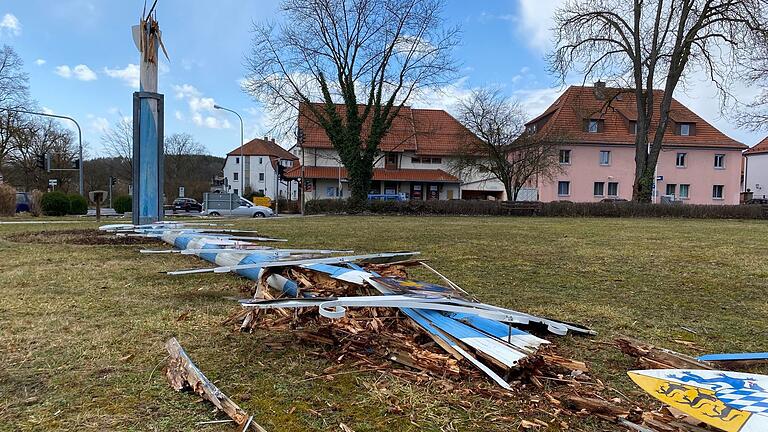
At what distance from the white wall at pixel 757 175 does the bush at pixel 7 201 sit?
233 ft

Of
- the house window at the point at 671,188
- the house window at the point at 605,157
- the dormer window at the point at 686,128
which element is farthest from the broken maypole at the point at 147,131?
the dormer window at the point at 686,128

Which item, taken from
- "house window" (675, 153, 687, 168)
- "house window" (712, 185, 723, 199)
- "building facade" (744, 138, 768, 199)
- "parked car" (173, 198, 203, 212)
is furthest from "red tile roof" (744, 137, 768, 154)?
"parked car" (173, 198, 203, 212)

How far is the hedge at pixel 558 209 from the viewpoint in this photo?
29328 millimetres

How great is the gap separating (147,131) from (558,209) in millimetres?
24860

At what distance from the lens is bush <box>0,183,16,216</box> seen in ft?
77.3

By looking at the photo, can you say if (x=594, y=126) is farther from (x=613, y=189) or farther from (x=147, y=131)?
(x=147, y=131)

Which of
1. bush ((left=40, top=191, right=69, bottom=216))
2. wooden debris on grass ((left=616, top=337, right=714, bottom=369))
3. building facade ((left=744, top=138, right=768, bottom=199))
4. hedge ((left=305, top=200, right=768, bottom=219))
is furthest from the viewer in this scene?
building facade ((left=744, top=138, right=768, bottom=199))

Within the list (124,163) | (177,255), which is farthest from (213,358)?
(124,163)

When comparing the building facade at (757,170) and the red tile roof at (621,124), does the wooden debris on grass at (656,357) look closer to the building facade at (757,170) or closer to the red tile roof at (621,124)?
the red tile roof at (621,124)

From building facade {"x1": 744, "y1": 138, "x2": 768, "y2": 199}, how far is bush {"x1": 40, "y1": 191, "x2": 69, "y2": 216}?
68499 mm

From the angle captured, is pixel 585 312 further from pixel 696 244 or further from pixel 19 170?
pixel 19 170

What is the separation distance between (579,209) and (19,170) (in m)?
49.0

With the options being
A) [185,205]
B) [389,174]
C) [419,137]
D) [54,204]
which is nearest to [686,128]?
[419,137]

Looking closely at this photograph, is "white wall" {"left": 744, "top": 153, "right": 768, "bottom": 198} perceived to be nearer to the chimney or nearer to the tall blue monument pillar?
the chimney
